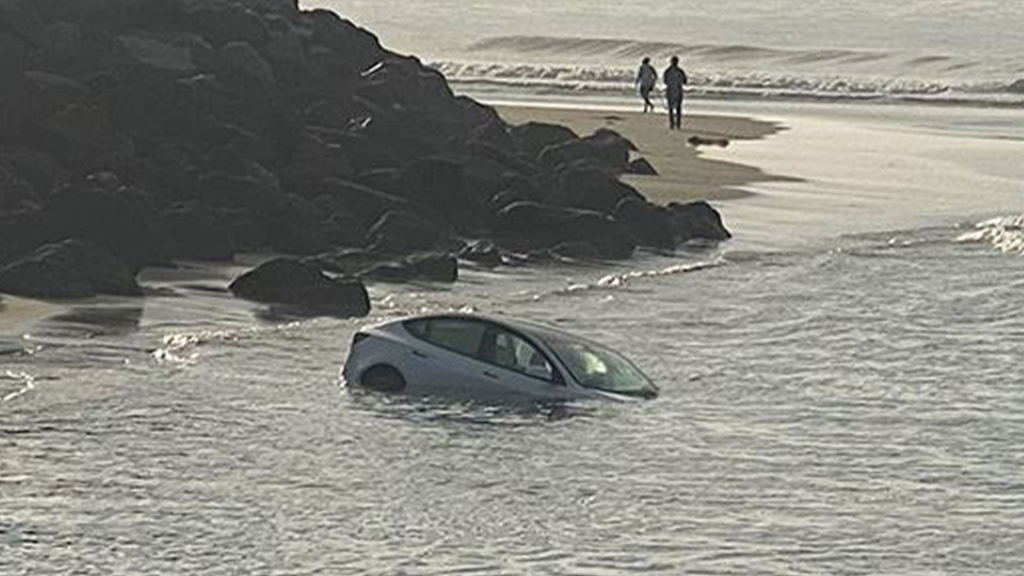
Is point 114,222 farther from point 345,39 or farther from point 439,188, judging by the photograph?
point 345,39

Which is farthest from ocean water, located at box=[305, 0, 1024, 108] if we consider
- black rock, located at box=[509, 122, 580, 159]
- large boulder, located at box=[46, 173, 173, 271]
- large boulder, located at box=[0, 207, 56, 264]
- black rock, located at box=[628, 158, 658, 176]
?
large boulder, located at box=[0, 207, 56, 264]

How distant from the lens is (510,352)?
26.6m

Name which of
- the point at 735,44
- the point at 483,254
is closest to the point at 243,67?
the point at 483,254

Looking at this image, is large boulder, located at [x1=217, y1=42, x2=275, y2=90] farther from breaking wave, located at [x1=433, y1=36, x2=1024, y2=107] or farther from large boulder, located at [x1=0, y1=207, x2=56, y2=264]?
breaking wave, located at [x1=433, y1=36, x2=1024, y2=107]

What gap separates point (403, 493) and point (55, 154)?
18.1m

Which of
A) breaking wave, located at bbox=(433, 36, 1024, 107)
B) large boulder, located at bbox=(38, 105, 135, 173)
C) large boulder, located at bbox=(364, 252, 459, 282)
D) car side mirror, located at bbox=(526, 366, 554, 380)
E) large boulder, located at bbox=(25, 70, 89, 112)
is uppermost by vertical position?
large boulder, located at bbox=(25, 70, 89, 112)

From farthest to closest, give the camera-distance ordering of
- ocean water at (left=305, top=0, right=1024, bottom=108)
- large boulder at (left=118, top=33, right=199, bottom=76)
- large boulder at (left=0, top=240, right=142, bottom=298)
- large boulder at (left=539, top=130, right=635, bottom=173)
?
ocean water at (left=305, top=0, right=1024, bottom=108) → large boulder at (left=539, top=130, right=635, bottom=173) → large boulder at (left=118, top=33, right=199, bottom=76) → large boulder at (left=0, top=240, right=142, bottom=298)

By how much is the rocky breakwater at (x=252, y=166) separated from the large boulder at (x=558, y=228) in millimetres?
35

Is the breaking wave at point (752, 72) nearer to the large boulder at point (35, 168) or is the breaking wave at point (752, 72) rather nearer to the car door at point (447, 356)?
the large boulder at point (35, 168)

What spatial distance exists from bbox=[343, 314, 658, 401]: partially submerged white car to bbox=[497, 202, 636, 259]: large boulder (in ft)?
41.0

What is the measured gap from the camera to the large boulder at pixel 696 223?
41.5 meters

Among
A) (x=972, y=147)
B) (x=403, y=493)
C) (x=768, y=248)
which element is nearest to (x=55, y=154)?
(x=768, y=248)

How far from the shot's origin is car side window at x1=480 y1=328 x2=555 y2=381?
1038 inches

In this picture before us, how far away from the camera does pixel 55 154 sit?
38.5m
